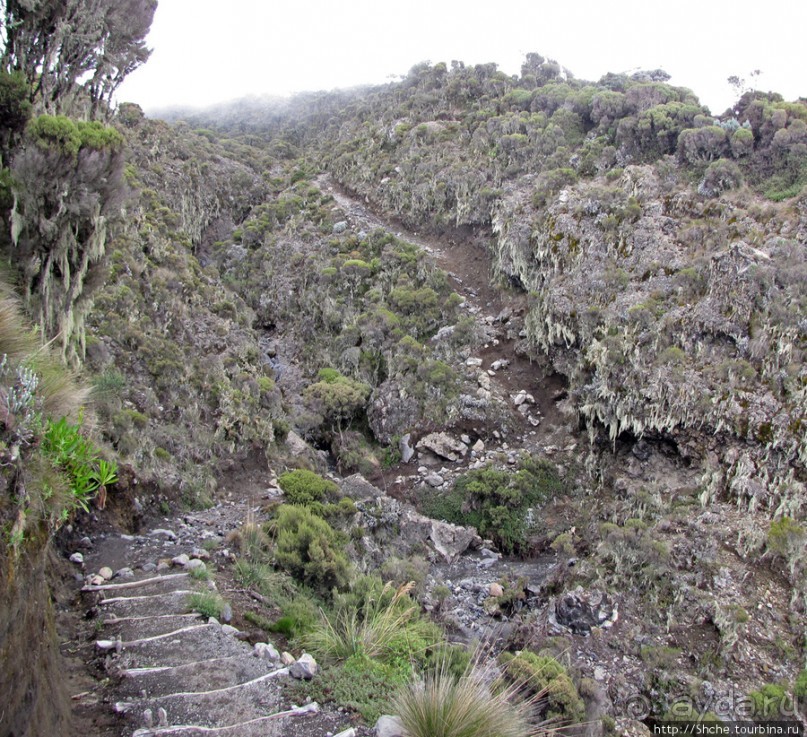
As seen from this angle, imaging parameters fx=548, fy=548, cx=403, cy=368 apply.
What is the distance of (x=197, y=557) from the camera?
25.9 feet

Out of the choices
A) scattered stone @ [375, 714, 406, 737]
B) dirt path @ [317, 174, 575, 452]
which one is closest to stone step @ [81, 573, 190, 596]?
scattered stone @ [375, 714, 406, 737]

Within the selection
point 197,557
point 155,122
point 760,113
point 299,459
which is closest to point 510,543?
point 299,459

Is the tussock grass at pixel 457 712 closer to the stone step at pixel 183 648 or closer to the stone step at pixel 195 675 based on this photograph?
the stone step at pixel 195 675

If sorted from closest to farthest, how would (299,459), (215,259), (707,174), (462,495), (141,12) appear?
(141,12), (299,459), (462,495), (707,174), (215,259)

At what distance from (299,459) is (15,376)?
1299cm

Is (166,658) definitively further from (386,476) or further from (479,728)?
(386,476)

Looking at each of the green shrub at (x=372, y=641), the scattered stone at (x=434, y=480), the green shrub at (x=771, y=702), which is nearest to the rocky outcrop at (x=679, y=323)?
the green shrub at (x=771, y=702)

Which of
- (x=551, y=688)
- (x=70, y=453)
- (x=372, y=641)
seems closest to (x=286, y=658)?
(x=372, y=641)

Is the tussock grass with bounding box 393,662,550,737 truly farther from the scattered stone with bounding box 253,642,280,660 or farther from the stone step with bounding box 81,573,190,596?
the stone step with bounding box 81,573,190,596

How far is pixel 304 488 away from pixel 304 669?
7.38 metres

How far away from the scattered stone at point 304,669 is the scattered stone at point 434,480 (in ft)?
43.4

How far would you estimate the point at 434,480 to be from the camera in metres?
18.4

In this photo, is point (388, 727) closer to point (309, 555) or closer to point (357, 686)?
point (357, 686)

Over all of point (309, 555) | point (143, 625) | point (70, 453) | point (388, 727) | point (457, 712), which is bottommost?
point (309, 555)
